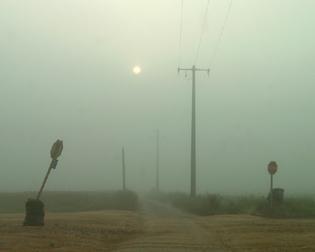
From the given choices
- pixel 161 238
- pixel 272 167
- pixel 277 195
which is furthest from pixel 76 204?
pixel 161 238

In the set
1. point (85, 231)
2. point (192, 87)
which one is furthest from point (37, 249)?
point (192, 87)

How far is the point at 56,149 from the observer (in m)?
18.5

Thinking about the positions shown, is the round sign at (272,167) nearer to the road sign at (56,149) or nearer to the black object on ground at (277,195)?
the black object on ground at (277,195)

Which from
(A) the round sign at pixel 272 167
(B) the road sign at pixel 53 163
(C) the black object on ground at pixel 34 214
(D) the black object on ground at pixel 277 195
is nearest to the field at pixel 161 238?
(C) the black object on ground at pixel 34 214

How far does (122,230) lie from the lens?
18.5m

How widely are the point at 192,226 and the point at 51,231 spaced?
6792 millimetres

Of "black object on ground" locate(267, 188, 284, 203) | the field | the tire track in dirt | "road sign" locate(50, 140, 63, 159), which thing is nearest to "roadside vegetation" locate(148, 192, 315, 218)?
"black object on ground" locate(267, 188, 284, 203)

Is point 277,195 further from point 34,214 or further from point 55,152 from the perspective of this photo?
point 34,214

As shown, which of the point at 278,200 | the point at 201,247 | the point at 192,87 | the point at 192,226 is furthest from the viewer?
the point at 192,87

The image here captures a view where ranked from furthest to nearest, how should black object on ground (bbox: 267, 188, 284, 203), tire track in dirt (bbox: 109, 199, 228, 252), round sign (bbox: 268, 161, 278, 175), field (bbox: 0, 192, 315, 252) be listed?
black object on ground (bbox: 267, 188, 284, 203), round sign (bbox: 268, 161, 278, 175), tire track in dirt (bbox: 109, 199, 228, 252), field (bbox: 0, 192, 315, 252)

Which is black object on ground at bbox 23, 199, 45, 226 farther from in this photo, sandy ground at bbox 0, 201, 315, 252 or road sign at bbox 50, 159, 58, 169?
road sign at bbox 50, 159, 58, 169

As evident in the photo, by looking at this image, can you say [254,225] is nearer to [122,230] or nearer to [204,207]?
[122,230]

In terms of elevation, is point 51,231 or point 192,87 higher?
point 192,87

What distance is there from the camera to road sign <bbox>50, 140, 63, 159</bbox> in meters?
18.4
